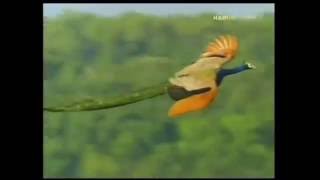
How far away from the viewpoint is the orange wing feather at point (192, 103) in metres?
3.42

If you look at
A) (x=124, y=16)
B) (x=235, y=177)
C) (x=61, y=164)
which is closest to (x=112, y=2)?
(x=124, y=16)

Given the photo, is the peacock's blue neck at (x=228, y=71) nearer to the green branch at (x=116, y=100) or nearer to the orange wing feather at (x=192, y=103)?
the orange wing feather at (x=192, y=103)

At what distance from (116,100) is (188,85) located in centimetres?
36

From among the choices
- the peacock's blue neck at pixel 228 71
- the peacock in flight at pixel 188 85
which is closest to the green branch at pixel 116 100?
the peacock in flight at pixel 188 85

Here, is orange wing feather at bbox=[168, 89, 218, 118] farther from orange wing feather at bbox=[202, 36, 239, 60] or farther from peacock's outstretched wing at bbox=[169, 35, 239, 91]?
orange wing feather at bbox=[202, 36, 239, 60]

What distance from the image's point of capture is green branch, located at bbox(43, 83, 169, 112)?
3416mm

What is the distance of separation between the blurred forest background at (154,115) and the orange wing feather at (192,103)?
3 cm

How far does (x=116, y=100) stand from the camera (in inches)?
135

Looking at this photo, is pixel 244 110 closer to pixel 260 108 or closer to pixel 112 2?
pixel 260 108

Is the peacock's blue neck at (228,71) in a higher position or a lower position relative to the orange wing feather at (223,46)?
lower

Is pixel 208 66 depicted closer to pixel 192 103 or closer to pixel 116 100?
pixel 192 103

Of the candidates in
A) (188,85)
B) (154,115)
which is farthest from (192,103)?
(154,115)

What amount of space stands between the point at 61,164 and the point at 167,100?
609mm

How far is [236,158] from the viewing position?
3406 millimetres
